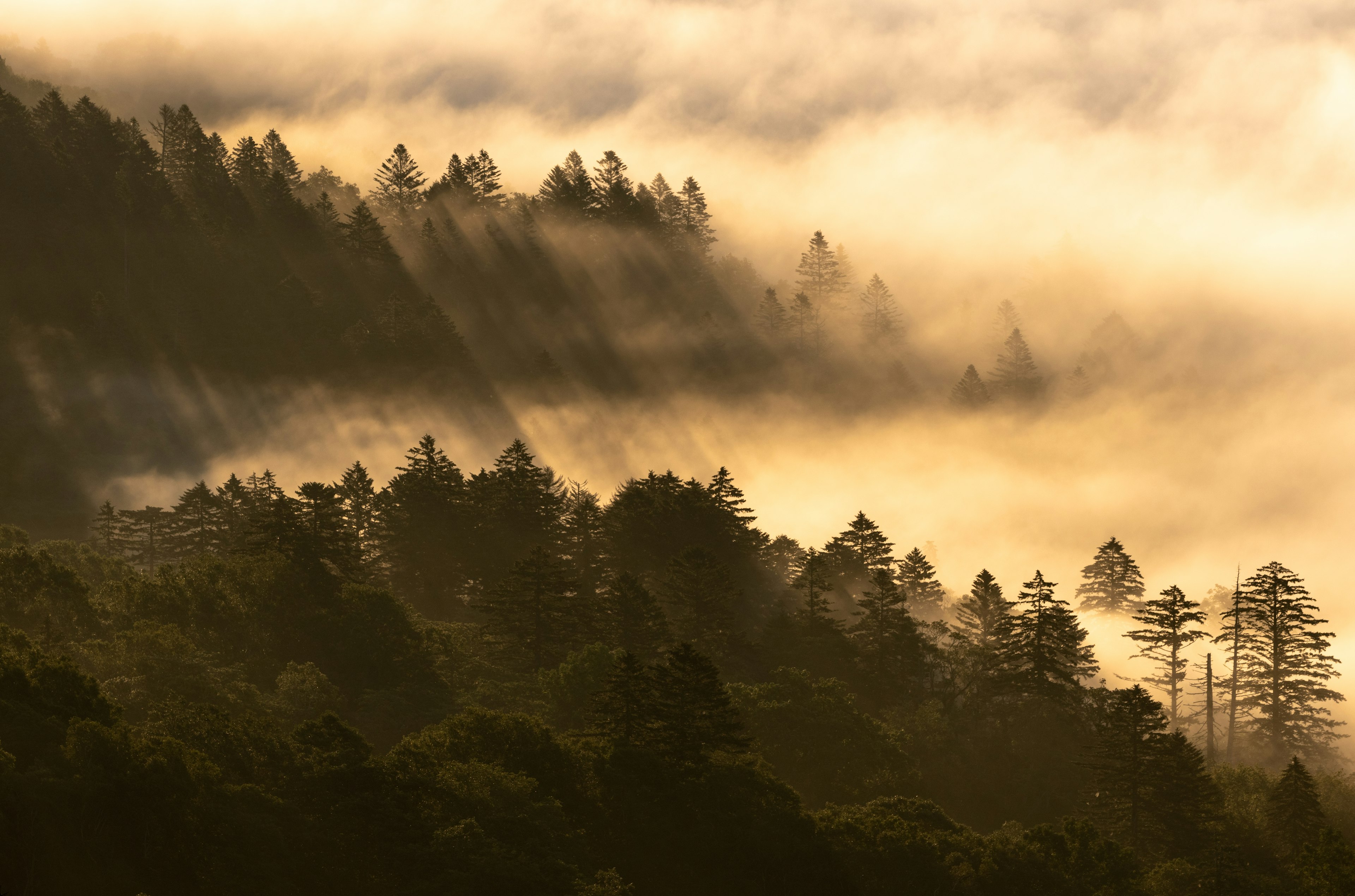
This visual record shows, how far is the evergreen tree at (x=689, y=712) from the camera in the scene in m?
58.3

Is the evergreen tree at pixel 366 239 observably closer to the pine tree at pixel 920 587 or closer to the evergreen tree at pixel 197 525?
the evergreen tree at pixel 197 525

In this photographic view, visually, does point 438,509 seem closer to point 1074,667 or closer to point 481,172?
point 1074,667

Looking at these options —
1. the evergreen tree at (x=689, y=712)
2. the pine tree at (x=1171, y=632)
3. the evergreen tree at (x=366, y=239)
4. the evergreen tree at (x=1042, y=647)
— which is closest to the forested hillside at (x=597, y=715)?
the evergreen tree at (x=689, y=712)

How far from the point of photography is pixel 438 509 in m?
97.6

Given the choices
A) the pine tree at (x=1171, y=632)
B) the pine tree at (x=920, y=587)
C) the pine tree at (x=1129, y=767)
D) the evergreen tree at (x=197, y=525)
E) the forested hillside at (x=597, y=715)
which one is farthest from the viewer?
the pine tree at (x=920, y=587)

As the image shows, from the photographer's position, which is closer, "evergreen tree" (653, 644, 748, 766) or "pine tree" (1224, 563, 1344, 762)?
"evergreen tree" (653, 644, 748, 766)

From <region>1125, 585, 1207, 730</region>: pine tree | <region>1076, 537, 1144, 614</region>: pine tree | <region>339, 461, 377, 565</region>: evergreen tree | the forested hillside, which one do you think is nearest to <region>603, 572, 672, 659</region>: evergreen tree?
the forested hillside

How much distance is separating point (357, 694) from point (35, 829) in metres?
35.2

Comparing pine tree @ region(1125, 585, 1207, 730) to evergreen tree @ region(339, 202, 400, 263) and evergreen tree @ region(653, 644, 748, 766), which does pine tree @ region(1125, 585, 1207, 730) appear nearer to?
evergreen tree @ region(653, 644, 748, 766)

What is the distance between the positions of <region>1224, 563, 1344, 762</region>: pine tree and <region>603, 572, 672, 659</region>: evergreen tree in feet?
143

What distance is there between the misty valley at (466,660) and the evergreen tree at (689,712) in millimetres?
182

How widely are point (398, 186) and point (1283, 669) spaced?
15653 centimetres

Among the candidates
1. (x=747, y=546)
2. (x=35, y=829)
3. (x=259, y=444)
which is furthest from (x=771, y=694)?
(x=259, y=444)

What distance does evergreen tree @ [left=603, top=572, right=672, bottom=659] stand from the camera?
79.9 meters
